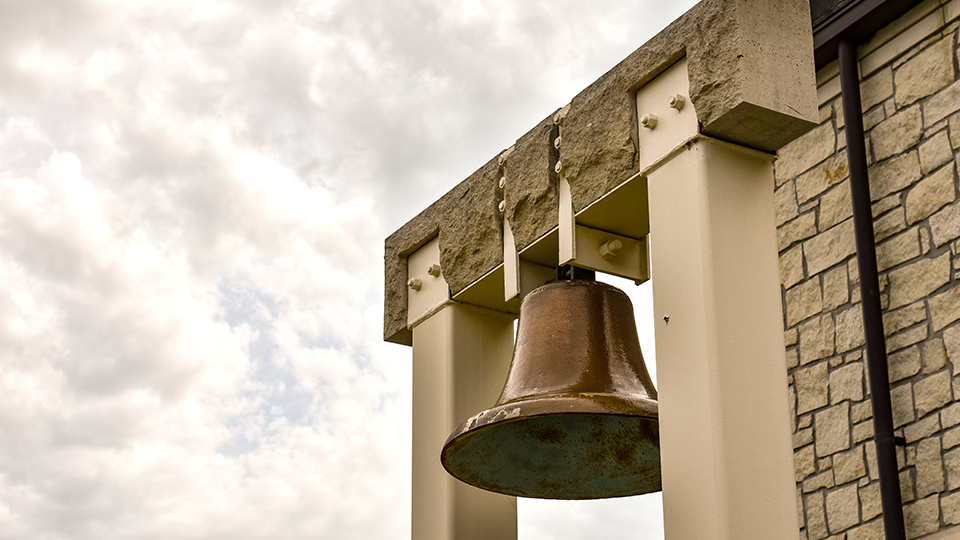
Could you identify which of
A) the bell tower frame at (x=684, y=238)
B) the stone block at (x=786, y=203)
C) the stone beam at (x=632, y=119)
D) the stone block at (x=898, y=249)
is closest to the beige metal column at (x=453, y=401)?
the bell tower frame at (x=684, y=238)

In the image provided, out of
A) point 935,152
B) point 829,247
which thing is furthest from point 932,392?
point 935,152

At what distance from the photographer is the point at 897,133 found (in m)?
4.84

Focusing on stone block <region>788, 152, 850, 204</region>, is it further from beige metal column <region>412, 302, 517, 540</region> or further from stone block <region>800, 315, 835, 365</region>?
beige metal column <region>412, 302, 517, 540</region>

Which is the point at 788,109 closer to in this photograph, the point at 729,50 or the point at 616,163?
the point at 729,50

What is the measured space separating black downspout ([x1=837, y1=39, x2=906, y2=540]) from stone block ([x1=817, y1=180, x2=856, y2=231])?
0.46 ft

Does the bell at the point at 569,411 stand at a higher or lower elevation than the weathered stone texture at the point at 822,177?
lower

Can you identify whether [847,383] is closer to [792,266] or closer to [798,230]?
[792,266]

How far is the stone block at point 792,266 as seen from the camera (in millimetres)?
5141

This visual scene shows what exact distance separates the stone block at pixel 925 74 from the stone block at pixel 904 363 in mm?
1044

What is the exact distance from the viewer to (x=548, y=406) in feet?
9.09

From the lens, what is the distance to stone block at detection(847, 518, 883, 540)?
450cm

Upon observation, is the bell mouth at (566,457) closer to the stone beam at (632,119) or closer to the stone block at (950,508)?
the stone beam at (632,119)

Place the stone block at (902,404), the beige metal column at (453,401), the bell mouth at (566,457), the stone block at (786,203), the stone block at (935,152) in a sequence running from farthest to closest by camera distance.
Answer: the stone block at (786,203)
the stone block at (935,152)
the stone block at (902,404)
the beige metal column at (453,401)
the bell mouth at (566,457)

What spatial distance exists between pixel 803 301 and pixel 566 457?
2.16m
